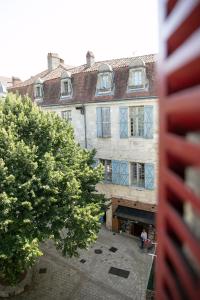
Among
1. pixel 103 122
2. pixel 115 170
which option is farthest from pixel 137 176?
pixel 103 122

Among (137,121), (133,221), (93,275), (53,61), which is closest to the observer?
(93,275)

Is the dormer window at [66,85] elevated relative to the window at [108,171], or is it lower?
elevated

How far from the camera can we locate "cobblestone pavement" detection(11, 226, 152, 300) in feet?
43.0

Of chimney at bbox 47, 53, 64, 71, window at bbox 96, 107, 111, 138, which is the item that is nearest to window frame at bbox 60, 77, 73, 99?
window at bbox 96, 107, 111, 138

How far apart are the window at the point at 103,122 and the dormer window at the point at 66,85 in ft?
10.1

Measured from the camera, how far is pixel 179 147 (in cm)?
122

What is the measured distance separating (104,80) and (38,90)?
22.1ft

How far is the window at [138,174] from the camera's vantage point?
17.0m

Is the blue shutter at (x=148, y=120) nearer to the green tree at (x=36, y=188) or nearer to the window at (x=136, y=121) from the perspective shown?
the window at (x=136, y=121)

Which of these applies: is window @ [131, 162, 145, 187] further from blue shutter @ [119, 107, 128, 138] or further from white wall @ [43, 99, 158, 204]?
blue shutter @ [119, 107, 128, 138]

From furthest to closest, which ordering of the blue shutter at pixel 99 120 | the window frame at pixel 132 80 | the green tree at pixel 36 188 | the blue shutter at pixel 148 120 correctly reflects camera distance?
1. the blue shutter at pixel 99 120
2. the window frame at pixel 132 80
3. the blue shutter at pixel 148 120
4. the green tree at pixel 36 188

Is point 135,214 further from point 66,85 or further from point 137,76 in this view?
point 66,85

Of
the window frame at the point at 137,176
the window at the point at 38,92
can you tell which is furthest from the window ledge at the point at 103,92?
the window at the point at 38,92

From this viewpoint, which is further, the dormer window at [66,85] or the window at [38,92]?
the window at [38,92]
